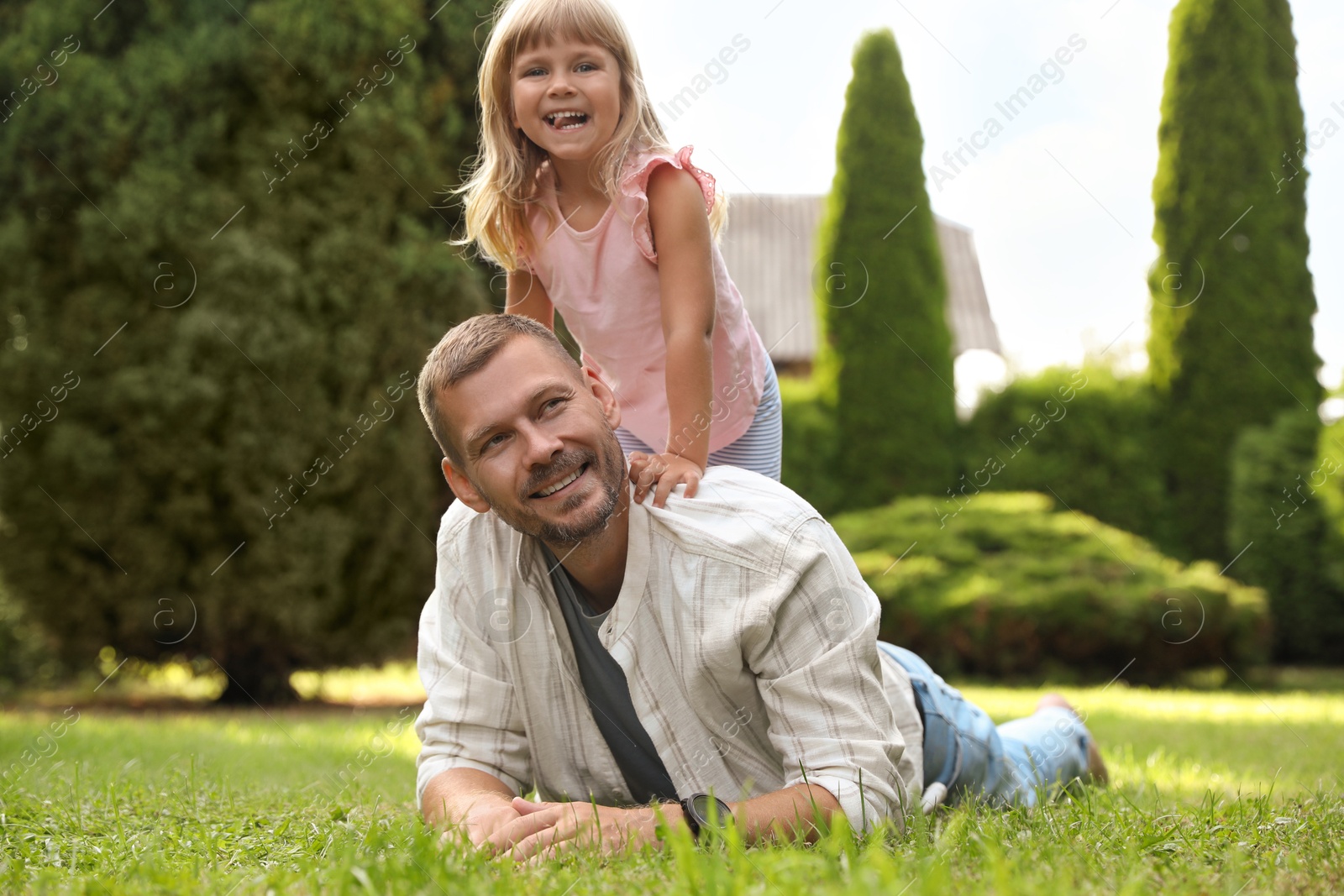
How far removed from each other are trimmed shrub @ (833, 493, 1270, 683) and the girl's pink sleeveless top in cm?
653

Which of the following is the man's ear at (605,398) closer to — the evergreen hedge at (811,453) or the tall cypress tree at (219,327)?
the tall cypress tree at (219,327)

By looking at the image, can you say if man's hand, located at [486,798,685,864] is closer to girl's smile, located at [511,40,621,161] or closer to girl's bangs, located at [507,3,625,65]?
girl's smile, located at [511,40,621,161]


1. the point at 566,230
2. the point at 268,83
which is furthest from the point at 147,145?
the point at 566,230

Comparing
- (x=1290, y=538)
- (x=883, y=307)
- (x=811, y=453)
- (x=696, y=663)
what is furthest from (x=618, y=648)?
(x=1290, y=538)

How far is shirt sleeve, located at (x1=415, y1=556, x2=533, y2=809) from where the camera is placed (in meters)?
2.43

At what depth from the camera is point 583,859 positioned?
6.01ft

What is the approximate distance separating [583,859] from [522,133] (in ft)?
6.74

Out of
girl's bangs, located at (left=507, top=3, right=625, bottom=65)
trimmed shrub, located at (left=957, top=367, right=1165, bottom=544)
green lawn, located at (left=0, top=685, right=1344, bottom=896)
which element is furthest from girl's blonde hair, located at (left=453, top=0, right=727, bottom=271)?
trimmed shrub, located at (left=957, top=367, right=1165, bottom=544)

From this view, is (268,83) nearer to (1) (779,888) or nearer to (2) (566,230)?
(2) (566,230)

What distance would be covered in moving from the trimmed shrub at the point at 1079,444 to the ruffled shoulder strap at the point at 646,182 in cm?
895

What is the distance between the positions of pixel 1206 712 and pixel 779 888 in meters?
6.53

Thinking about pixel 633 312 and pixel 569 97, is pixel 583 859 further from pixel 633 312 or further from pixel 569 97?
pixel 569 97

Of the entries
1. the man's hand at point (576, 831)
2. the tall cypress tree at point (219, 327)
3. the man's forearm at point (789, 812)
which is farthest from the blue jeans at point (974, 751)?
the tall cypress tree at point (219, 327)

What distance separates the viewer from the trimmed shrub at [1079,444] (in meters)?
11.4
